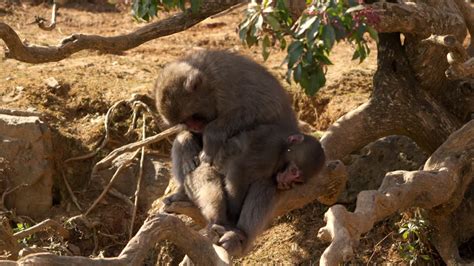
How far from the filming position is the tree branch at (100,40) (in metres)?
7.24

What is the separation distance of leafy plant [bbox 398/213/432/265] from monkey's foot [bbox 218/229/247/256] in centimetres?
188

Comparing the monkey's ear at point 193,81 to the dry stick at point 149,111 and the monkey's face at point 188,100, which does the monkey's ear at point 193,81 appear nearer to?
the monkey's face at point 188,100

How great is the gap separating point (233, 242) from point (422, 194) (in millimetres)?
1617

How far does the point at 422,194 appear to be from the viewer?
21.7ft

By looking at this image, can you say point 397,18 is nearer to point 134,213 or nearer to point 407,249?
point 407,249

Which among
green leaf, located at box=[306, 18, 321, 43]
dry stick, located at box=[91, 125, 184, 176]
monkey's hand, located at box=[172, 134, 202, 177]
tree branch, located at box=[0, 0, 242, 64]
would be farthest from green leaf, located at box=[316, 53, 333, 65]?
dry stick, located at box=[91, 125, 184, 176]

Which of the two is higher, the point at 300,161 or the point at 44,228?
the point at 300,161

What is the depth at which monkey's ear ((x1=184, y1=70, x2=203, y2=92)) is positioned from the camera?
7062 mm

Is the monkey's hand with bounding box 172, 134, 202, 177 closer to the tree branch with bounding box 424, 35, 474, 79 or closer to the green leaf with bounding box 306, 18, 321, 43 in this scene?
the green leaf with bounding box 306, 18, 321, 43

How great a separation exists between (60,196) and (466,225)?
432 centimetres

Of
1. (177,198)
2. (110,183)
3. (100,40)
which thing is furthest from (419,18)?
(110,183)

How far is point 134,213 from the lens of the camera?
881cm

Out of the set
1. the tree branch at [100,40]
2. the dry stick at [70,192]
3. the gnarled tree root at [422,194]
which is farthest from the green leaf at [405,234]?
the dry stick at [70,192]

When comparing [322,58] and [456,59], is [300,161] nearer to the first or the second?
[322,58]
